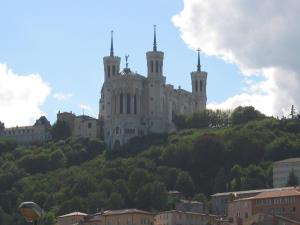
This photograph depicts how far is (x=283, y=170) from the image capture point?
79500 millimetres

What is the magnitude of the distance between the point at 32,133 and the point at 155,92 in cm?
1913

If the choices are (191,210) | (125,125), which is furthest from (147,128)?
(191,210)

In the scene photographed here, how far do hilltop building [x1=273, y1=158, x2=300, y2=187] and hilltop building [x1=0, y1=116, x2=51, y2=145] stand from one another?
43.8m

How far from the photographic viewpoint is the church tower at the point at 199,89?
403 ft

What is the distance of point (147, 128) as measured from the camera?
109062 millimetres

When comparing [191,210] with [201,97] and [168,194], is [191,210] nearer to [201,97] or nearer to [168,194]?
[168,194]

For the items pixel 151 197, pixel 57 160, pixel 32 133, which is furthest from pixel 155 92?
pixel 151 197

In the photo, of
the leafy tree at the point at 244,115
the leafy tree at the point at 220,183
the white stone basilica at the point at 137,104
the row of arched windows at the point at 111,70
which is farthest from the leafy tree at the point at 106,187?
the row of arched windows at the point at 111,70

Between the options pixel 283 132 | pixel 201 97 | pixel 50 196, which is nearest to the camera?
pixel 50 196

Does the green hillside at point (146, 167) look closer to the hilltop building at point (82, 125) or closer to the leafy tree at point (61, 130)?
the hilltop building at point (82, 125)

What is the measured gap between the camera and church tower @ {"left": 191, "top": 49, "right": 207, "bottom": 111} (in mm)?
122938

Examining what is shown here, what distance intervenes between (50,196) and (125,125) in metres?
27.1

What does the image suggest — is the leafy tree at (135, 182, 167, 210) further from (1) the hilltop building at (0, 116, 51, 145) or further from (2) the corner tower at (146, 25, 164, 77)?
(1) the hilltop building at (0, 116, 51, 145)

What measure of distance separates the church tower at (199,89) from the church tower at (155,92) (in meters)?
10.3
